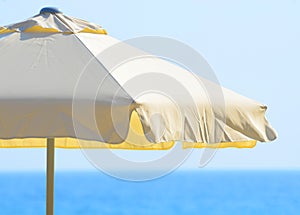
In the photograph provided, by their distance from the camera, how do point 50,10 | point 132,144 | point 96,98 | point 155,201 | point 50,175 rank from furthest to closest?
1. point 155,201
2. point 50,175
3. point 50,10
4. point 132,144
5. point 96,98

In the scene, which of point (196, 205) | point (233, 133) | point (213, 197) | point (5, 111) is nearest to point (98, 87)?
point (5, 111)

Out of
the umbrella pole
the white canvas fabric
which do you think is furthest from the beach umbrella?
the umbrella pole

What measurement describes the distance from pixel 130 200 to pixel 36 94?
32514mm

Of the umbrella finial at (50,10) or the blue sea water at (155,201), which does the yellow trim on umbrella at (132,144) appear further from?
the blue sea water at (155,201)

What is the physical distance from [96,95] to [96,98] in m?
0.02

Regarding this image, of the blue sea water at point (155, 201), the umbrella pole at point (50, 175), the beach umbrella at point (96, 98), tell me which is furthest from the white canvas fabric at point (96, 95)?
the blue sea water at point (155, 201)

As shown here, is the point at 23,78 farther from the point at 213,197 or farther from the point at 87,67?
the point at 213,197

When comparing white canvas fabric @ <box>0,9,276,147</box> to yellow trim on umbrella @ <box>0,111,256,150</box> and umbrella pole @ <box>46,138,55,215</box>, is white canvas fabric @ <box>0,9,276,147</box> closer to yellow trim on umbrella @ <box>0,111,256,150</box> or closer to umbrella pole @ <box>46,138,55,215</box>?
yellow trim on umbrella @ <box>0,111,256,150</box>

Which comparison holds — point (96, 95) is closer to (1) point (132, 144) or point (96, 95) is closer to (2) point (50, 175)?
(1) point (132, 144)

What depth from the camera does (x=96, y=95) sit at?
10.1ft

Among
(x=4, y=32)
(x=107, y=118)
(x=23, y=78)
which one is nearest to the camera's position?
(x=107, y=118)

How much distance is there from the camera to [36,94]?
3.06 m

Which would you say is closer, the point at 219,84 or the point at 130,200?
the point at 219,84

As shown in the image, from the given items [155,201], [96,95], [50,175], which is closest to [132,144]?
[96,95]
